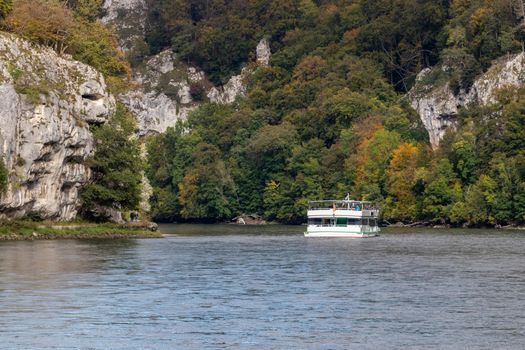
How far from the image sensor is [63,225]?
5000 inches

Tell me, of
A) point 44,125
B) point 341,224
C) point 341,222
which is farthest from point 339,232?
point 44,125

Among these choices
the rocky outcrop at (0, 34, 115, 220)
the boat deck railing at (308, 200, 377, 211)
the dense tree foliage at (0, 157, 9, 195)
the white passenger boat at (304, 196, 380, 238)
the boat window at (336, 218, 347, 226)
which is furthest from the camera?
the boat deck railing at (308, 200, 377, 211)

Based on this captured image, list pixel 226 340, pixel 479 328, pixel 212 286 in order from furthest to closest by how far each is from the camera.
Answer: pixel 212 286 < pixel 479 328 < pixel 226 340

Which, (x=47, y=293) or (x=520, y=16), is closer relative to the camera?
(x=47, y=293)

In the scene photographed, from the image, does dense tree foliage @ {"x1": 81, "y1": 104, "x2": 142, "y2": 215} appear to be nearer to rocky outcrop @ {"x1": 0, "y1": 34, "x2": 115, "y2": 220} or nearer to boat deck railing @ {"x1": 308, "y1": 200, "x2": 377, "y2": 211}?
rocky outcrop @ {"x1": 0, "y1": 34, "x2": 115, "y2": 220}

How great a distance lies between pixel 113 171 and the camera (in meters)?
133

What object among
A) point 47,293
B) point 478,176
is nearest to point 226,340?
point 47,293

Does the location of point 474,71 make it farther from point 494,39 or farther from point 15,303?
point 15,303

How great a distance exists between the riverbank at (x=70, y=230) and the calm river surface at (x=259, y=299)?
1367 cm

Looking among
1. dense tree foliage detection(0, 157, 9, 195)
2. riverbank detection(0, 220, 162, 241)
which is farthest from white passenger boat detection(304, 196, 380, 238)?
dense tree foliage detection(0, 157, 9, 195)

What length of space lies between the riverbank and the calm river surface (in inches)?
538

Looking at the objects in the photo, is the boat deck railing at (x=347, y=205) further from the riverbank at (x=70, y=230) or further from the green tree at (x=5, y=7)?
the green tree at (x=5, y=7)

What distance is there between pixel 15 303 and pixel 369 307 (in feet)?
56.5

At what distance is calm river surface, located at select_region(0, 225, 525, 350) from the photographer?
51.5m
